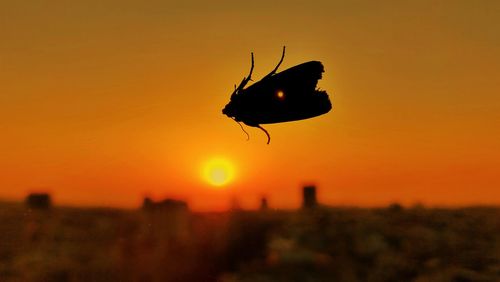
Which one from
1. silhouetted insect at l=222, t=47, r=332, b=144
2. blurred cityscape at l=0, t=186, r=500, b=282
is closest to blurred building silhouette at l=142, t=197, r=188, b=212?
blurred cityscape at l=0, t=186, r=500, b=282

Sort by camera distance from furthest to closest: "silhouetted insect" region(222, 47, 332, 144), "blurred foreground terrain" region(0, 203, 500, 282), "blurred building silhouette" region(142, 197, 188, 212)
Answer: "blurred building silhouette" region(142, 197, 188, 212), "blurred foreground terrain" region(0, 203, 500, 282), "silhouetted insect" region(222, 47, 332, 144)

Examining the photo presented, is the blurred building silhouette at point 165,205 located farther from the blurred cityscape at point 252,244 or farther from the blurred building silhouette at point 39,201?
the blurred building silhouette at point 39,201

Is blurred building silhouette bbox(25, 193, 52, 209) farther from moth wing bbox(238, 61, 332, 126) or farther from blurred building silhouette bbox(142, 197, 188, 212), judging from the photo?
moth wing bbox(238, 61, 332, 126)

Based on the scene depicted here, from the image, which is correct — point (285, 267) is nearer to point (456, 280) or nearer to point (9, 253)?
point (456, 280)

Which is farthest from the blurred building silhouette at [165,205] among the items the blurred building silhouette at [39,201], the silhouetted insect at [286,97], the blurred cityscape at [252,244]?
the silhouetted insect at [286,97]

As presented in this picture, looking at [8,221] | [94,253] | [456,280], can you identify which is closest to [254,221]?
[94,253]

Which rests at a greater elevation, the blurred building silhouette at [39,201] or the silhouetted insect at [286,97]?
the blurred building silhouette at [39,201]
